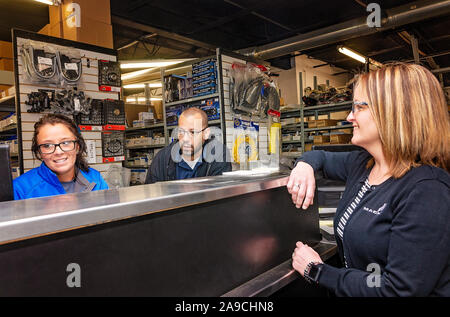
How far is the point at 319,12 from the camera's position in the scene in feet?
23.3

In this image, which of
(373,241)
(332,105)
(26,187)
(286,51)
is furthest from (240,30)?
(373,241)

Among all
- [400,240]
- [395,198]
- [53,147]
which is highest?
[53,147]

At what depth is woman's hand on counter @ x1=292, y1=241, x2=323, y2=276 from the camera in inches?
46.4

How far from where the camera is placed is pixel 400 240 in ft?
2.97

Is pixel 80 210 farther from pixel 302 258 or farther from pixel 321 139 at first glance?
pixel 321 139

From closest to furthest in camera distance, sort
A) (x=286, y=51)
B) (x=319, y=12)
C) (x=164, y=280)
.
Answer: (x=164, y=280)
(x=319, y=12)
(x=286, y=51)

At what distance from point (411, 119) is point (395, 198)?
25 centimetres

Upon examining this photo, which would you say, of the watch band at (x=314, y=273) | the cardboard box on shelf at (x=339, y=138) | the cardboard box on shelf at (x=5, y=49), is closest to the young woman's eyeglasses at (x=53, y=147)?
the watch band at (x=314, y=273)

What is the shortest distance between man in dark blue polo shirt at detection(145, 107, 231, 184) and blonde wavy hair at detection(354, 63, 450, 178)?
196 centimetres

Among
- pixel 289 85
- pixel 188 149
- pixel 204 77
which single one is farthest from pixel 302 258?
pixel 289 85

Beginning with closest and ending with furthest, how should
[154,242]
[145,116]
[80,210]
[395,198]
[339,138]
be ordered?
1. [80,210]
2. [154,242]
3. [395,198]
4. [145,116]
5. [339,138]
